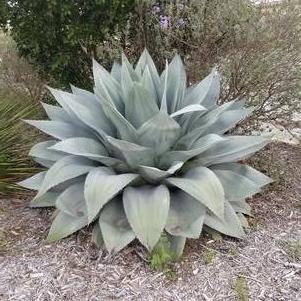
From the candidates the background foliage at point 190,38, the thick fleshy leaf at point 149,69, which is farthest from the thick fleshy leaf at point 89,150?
the background foliage at point 190,38

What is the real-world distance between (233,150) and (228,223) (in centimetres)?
47

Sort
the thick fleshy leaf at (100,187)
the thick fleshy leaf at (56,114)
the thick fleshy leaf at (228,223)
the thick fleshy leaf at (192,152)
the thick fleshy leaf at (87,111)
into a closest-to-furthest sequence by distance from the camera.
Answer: the thick fleshy leaf at (100,187), the thick fleshy leaf at (192,152), the thick fleshy leaf at (228,223), the thick fleshy leaf at (87,111), the thick fleshy leaf at (56,114)

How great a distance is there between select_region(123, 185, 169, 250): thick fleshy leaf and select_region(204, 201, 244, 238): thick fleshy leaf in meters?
0.38

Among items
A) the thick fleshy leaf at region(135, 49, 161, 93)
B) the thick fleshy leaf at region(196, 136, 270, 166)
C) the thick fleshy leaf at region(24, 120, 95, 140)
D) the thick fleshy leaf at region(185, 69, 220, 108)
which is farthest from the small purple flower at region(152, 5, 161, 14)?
the thick fleshy leaf at region(196, 136, 270, 166)

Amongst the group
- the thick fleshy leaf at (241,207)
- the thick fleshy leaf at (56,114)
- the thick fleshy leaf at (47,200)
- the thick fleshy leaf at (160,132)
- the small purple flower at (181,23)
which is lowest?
the thick fleshy leaf at (241,207)

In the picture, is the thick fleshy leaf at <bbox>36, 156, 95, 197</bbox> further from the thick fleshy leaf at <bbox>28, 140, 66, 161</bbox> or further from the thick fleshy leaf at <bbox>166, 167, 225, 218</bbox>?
the thick fleshy leaf at <bbox>166, 167, 225, 218</bbox>

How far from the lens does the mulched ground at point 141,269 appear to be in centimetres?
285

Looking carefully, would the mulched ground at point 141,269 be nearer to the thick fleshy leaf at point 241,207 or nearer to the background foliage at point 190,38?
the thick fleshy leaf at point 241,207

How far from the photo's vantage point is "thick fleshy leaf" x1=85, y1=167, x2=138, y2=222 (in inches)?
111

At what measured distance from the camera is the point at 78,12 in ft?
15.1

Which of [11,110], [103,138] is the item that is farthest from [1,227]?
[11,110]

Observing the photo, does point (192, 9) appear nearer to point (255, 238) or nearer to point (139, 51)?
point (139, 51)

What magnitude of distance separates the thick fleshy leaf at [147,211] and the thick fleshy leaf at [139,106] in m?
0.46

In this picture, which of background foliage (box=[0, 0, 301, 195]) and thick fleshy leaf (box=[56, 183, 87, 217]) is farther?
background foliage (box=[0, 0, 301, 195])
